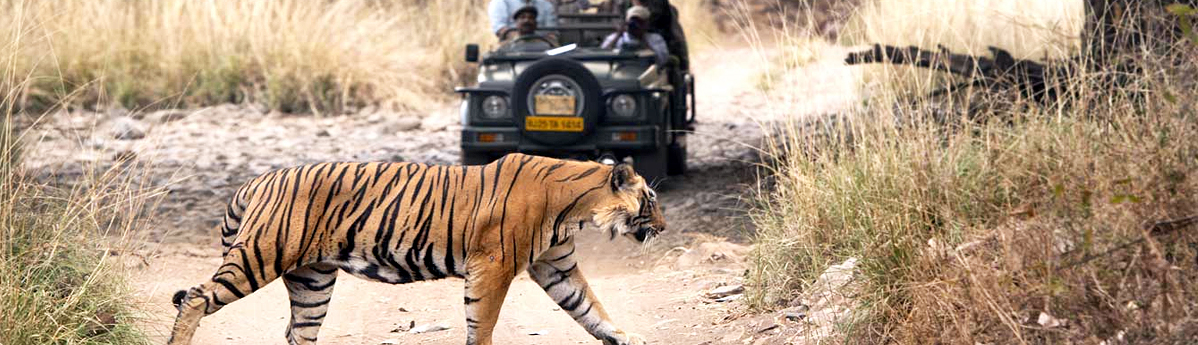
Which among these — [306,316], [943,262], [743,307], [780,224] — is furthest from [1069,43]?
[306,316]

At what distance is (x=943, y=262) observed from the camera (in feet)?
16.4

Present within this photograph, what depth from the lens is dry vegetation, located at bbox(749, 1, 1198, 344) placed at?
4293mm

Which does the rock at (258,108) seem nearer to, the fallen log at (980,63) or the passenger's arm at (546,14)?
the passenger's arm at (546,14)

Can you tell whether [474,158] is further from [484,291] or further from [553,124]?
[484,291]

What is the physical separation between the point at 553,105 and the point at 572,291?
4.16 m

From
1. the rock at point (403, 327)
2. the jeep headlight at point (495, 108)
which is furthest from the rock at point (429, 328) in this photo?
the jeep headlight at point (495, 108)

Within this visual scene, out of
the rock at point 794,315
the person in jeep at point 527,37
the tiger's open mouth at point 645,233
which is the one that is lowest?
the rock at point 794,315

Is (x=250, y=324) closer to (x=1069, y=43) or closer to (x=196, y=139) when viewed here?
(x=1069, y=43)

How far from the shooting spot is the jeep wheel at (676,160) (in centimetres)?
1095

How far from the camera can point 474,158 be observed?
10.4 meters

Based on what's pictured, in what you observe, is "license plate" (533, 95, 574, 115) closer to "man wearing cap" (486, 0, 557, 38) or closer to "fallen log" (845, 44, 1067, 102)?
"man wearing cap" (486, 0, 557, 38)

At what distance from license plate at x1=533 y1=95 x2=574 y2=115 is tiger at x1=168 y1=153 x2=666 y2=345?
397 centimetres

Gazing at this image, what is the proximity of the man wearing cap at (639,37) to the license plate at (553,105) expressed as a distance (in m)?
0.86

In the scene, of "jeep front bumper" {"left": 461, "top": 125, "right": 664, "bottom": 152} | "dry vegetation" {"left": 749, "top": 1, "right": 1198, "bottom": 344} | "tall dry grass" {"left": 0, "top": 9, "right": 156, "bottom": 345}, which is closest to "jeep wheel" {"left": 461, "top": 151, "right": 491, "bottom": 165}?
"jeep front bumper" {"left": 461, "top": 125, "right": 664, "bottom": 152}
